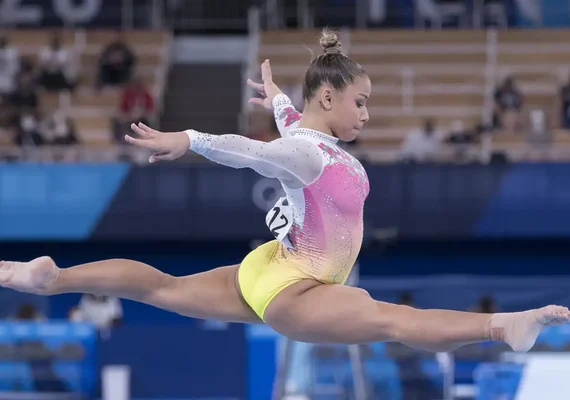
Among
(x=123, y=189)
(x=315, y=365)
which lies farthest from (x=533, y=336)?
(x=123, y=189)

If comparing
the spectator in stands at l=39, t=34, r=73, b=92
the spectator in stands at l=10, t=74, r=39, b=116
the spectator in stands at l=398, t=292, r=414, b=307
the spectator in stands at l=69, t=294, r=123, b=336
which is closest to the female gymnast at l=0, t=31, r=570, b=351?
the spectator in stands at l=398, t=292, r=414, b=307

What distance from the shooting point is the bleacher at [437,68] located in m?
13.1

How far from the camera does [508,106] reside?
1242 centimetres

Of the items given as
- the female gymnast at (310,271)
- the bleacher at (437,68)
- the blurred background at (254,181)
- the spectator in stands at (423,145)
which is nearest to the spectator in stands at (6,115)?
the blurred background at (254,181)

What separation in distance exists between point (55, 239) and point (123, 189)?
1111 mm

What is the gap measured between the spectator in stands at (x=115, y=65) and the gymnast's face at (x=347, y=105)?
9.28 meters

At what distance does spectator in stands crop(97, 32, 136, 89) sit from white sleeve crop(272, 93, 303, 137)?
8583mm

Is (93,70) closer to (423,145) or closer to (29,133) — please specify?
(29,133)

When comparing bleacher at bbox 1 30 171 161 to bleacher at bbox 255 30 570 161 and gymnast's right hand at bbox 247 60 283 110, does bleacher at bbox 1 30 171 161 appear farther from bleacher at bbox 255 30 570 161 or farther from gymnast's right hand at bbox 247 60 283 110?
gymnast's right hand at bbox 247 60 283 110

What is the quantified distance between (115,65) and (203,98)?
142cm

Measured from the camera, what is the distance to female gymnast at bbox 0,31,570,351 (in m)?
3.92

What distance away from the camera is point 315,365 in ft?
24.2

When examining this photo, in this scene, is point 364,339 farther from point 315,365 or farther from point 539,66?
point 539,66

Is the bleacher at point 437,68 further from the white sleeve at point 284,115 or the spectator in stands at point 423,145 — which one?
the white sleeve at point 284,115
